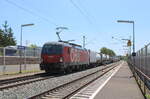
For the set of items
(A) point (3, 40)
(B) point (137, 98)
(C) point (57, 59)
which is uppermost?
(A) point (3, 40)

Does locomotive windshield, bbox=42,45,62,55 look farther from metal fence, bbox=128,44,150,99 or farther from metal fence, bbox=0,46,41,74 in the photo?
metal fence, bbox=128,44,150,99

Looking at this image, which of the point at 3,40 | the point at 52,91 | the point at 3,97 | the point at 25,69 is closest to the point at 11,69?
the point at 25,69

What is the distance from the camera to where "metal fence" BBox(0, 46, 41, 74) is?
27484mm

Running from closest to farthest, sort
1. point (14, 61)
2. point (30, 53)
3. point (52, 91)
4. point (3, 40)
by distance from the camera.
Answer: point (52, 91), point (14, 61), point (30, 53), point (3, 40)

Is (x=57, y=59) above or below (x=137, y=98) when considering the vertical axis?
above

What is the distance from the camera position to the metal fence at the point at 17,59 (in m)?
27.5

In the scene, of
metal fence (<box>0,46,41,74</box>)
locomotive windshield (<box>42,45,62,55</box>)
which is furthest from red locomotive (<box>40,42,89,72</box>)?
metal fence (<box>0,46,41,74</box>)

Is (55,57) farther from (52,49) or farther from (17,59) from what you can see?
(17,59)

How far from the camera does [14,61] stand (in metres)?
30.2

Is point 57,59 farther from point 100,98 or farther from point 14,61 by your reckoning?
point 100,98

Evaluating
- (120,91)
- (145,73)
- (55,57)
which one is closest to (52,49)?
(55,57)

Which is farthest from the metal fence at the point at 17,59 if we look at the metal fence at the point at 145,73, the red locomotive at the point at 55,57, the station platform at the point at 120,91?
the metal fence at the point at 145,73

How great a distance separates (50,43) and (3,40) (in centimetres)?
8749

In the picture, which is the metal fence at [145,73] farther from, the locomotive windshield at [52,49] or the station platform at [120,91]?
the locomotive windshield at [52,49]
